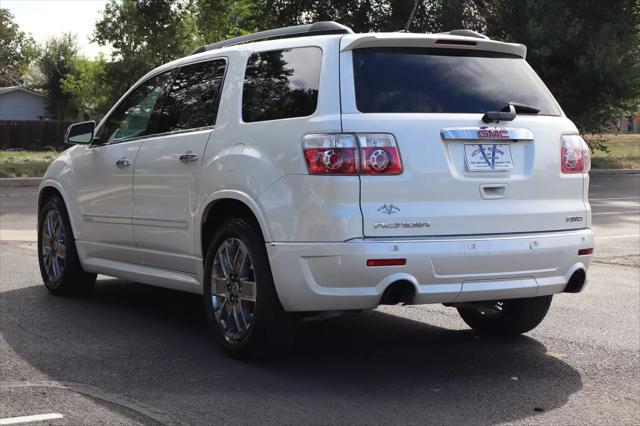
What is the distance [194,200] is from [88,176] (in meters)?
1.79

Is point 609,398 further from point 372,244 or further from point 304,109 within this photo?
point 304,109

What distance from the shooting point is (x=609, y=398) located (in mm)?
5078

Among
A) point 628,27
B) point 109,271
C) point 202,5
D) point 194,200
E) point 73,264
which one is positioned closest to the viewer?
point 194,200

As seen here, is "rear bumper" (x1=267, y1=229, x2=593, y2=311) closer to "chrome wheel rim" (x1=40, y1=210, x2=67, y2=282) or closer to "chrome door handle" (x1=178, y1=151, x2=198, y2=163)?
"chrome door handle" (x1=178, y1=151, x2=198, y2=163)

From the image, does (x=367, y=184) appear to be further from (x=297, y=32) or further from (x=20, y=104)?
(x=20, y=104)

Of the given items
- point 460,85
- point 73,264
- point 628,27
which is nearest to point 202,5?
point 628,27

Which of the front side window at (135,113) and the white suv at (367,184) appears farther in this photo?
the front side window at (135,113)

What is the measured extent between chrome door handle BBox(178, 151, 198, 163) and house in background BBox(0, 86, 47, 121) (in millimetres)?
62774

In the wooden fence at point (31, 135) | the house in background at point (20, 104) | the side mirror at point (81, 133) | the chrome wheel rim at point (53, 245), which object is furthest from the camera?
the house in background at point (20, 104)

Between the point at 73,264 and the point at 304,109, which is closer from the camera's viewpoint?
the point at 304,109

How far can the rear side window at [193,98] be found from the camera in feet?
20.8

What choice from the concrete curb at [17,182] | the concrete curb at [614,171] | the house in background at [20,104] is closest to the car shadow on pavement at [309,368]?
the concrete curb at [17,182]

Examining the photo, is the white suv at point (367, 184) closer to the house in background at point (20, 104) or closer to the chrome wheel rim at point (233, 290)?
the chrome wheel rim at point (233, 290)

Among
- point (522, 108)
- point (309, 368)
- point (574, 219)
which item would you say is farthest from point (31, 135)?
point (574, 219)
